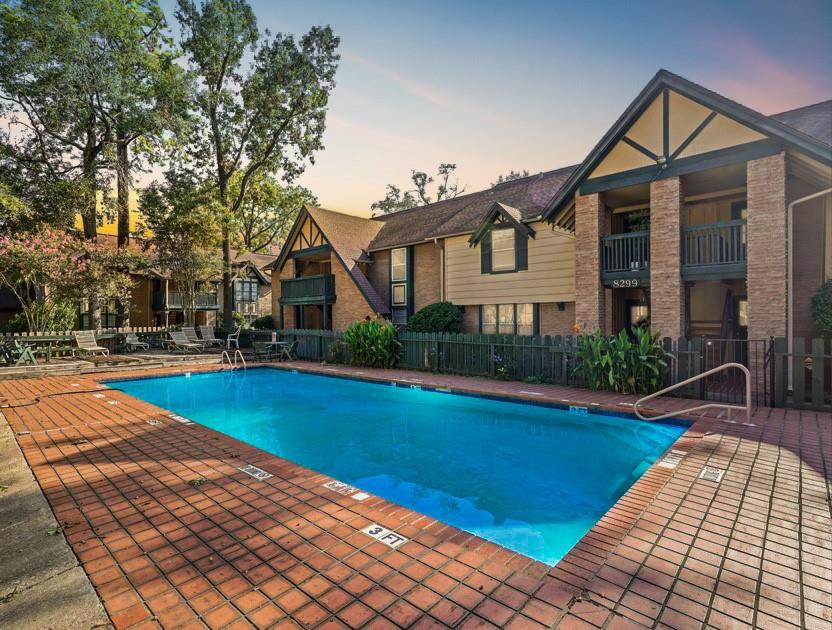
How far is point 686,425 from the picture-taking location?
7.64m

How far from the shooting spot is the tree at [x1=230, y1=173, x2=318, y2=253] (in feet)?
97.5

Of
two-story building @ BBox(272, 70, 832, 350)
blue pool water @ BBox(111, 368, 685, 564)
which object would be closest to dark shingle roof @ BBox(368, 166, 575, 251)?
two-story building @ BBox(272, 70, 832, 350)

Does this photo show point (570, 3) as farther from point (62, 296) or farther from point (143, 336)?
point (143, 336)

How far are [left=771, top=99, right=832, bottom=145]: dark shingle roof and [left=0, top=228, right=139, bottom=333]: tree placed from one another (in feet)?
81.2

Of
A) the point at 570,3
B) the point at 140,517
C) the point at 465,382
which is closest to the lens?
the point at 140,517

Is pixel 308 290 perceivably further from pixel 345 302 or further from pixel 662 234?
pixel 662 234

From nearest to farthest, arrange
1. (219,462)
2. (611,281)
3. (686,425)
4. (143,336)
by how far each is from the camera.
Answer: (219,462) < (686,425) < (611,281) < (143,336)

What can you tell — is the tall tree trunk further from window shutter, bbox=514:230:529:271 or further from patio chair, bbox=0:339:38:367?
window shutter, bbox=514:230:529:271

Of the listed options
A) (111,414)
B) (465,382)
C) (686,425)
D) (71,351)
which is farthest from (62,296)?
(686,425)

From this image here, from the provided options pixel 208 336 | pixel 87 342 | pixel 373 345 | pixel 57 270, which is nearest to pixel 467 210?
pixel 373 345

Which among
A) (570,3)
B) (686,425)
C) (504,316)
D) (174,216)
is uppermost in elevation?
(570,3)

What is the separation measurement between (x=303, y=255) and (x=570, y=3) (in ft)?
57.5

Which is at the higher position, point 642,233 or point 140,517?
point 642,233

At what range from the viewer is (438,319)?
58.9 feet
